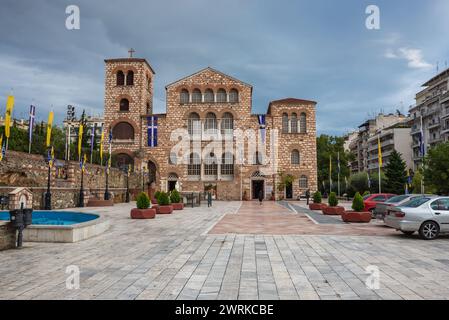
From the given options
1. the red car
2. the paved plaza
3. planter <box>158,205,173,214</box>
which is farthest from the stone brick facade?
the paved plaza

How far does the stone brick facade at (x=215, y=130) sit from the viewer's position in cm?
4444

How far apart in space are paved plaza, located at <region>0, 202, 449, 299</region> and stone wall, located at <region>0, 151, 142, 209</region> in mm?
13673

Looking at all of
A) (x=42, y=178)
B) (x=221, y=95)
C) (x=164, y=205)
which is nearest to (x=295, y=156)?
(x=221, y=95)

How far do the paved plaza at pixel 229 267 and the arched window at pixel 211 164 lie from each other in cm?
3289

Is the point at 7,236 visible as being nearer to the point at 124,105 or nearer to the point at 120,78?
the point at 124,105

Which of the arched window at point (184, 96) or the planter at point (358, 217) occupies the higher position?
the arched window at point (184, 96)

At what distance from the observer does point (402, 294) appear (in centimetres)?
534

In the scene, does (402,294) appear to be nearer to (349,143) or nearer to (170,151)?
(170,151)

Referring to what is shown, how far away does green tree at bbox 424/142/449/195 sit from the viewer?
28375mm

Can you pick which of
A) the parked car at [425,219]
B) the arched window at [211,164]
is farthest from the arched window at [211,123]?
the parked car at [425,219]

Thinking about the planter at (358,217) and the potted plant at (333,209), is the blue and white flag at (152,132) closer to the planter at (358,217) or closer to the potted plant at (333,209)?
the potted plant at (333,209)

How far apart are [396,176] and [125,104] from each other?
35.9 metres

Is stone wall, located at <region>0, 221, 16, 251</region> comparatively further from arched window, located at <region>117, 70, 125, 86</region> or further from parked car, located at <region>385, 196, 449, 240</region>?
arched window, located at <region>117, 70, 125, 86</region>

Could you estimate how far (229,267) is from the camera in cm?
718
